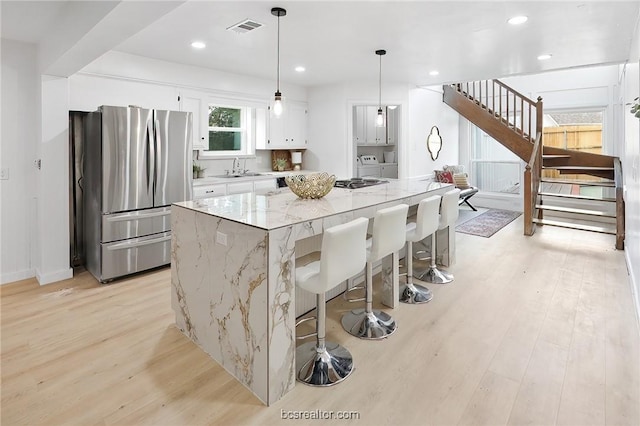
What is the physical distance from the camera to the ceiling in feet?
10.3

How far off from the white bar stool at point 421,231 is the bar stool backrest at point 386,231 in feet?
1.40

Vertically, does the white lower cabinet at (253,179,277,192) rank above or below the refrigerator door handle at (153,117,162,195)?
below

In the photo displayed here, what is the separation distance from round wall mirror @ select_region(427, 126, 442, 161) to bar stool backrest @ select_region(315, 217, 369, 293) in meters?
5.77

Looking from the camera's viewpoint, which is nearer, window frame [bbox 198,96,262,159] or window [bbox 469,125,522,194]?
window frame [bbox 198,96,262,159]

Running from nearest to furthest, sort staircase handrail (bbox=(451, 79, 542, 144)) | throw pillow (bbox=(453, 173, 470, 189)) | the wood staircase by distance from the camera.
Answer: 1. the wood staircase
2. staircase handrail (bbox=(451, 79, 542, 144))
3. throw pillow (bbox=(453, 173, 470, 189))

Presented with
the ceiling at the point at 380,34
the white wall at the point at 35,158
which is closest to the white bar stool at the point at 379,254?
the ceiling at the point at 380,34

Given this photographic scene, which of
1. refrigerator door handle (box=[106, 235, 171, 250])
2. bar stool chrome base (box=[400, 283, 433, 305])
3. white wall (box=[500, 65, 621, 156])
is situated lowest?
bar stool chrome base (box=[400, 283, 433, 305])

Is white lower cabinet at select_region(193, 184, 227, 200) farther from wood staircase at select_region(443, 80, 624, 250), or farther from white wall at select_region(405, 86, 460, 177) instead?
wood staircase at select_region(443, 80, 624, 250)

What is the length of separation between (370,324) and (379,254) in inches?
21.6

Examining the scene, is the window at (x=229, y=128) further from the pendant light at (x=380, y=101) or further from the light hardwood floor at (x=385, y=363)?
the light hardwood floor at (x=385, y=363)

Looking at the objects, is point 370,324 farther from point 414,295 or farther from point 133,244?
point 133,244

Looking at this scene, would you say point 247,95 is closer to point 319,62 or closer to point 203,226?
point 319,62

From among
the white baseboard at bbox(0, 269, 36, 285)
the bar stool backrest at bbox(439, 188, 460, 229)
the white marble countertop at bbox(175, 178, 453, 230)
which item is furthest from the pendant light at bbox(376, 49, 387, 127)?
the white baseboard at bbox(0, 269, 36, 285)

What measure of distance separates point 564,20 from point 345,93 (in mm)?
3573
